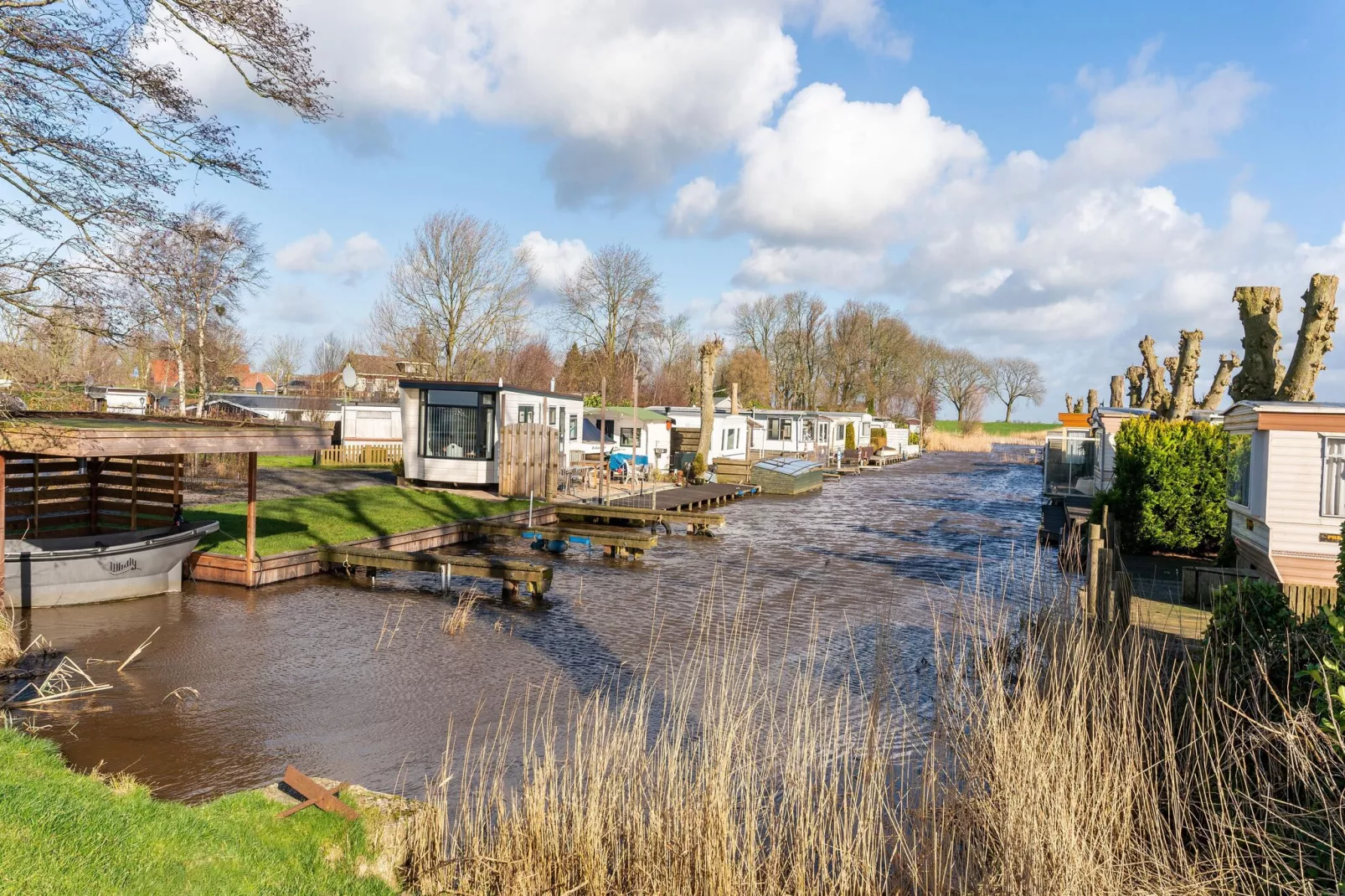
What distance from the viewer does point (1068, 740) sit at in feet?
17.1

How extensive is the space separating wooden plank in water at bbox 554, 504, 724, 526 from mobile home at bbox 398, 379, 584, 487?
2.88m

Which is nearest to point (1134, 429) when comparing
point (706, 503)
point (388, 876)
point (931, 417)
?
point (706, 503)

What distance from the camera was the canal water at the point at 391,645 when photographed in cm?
766

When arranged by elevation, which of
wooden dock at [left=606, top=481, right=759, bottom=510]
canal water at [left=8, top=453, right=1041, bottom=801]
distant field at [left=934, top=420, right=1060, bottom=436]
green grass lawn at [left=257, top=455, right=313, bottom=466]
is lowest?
canal water at [left=8, top=453, right=1041, bottom=801]

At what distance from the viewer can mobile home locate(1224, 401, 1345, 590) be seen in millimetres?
12812

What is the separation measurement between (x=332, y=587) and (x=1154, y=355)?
1235 inches

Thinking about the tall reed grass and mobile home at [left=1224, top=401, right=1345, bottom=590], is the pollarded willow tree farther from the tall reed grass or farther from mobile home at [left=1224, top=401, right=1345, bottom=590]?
the tall reed grass

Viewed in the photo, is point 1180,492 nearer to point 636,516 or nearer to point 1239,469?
point 1239,469

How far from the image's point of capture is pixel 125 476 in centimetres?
1418

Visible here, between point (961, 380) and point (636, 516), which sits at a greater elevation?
point (961, 380)

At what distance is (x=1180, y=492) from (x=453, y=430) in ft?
56.5

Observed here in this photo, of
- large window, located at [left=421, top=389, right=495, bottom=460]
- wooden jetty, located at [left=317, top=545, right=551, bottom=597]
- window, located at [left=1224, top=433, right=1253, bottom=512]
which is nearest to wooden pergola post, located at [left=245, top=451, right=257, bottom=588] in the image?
wooden jetty, located at [left=317, top=545, right=551, bottom=597]

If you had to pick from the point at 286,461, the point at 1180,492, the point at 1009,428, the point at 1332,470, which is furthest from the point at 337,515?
the point at 1009,428

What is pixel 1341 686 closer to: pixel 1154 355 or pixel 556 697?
pixel 556 697
